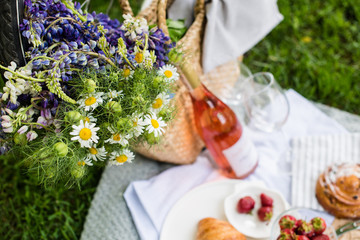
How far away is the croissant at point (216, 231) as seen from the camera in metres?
0.98

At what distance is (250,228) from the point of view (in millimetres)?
1079

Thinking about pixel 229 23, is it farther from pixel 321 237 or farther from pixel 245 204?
pixel 321 237

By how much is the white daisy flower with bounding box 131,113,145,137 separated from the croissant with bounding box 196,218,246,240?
419 millimetres

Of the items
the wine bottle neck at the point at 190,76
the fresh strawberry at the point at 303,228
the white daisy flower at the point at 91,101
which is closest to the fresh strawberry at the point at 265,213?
the fresh strawberry at the point at 303,228

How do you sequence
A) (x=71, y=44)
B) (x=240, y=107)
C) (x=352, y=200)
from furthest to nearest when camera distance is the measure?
(x=240, y=107) → (x=352, y=200) → (x=71, y=44)

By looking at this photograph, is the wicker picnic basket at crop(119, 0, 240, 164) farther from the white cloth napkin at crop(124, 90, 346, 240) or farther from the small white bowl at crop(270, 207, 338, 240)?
the small white bowl at crop(270, 207, 338, 240)

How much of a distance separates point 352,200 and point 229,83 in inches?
20.0

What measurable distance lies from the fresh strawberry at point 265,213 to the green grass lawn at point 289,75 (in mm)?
567

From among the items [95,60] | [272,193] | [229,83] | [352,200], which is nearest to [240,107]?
A: [229,83]

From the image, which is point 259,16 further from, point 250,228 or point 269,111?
point 250,228

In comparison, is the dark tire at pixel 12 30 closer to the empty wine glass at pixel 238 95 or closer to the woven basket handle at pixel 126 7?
the woven basket handle at pixel 126 7

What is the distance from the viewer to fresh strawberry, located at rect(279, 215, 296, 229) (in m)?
0.94

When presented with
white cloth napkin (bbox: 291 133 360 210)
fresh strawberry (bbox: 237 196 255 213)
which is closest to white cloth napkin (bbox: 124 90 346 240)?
white cloth napkin (bbox: 291 133 360 210)

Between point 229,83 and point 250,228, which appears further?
point 229,83
